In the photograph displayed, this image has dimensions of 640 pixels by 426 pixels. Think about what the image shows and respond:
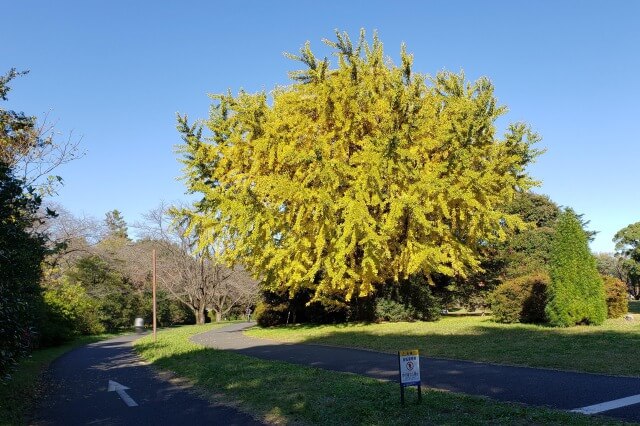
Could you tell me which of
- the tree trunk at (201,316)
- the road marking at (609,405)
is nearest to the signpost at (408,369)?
the road marking at (609,405)

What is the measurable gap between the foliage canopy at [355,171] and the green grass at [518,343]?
8.07ft

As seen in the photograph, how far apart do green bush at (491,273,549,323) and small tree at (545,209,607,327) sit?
7.12 feet

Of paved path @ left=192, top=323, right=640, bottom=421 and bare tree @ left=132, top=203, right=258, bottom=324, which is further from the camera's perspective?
bare tree @ left=132, top=203, right=258, bottom=324

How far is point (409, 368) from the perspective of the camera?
697 cm

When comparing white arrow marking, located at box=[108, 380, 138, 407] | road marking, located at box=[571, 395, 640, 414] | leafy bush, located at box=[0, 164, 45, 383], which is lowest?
white arrow marking, located at box=[108, 380, 138, 407]

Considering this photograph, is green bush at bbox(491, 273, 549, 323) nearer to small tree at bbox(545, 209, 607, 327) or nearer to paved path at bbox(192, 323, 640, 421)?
small tree at bbox(545, 209, 607, 327)

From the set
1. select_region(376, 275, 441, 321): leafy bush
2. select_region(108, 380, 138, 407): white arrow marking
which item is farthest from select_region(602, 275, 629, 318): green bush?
select_region(108, 380, 138, 407): white arrow marking

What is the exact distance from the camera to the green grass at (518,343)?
32.8 ft

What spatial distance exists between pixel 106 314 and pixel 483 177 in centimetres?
3629

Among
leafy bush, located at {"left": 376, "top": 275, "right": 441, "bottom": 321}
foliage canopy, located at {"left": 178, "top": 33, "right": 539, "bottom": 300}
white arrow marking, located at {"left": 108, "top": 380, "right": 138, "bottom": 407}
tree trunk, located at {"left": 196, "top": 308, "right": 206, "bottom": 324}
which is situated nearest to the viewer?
white arrow marking, located at {"left": 108, "top": 380, "right": 138, "bottom": 407}

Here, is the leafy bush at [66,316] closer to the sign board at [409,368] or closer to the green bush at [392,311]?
the green bush at [392,311]

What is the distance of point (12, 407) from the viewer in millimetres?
9031

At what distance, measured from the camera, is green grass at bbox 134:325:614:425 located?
248 inches

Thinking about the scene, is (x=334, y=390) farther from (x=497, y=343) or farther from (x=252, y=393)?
(x=497, y=343)
